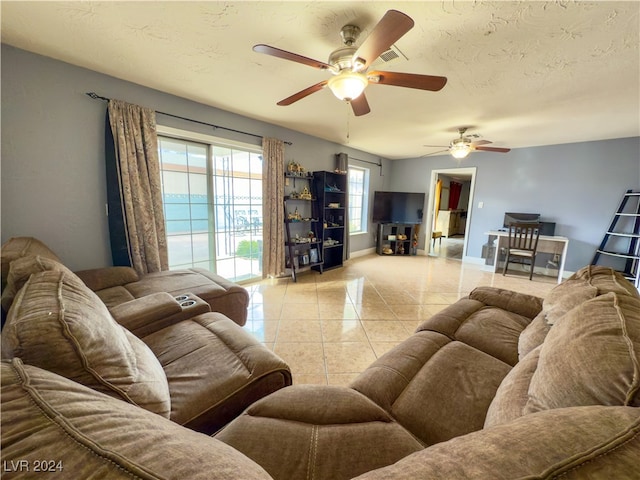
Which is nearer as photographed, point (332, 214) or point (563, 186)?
point (563, 186)

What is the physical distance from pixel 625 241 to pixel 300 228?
5.24 meters

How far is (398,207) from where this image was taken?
577 cm

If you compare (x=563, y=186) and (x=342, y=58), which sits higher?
(x=342, y=58)

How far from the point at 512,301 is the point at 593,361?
1.32 meters

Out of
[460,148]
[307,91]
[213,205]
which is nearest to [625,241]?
[460,148]

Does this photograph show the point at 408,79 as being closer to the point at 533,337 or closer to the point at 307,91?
the point at 307,91

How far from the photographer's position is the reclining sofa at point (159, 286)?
6.25 feet

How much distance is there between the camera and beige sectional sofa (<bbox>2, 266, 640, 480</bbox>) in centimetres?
40

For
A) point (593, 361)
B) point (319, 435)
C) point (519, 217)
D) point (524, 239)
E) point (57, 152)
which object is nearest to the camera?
point (593, 361)

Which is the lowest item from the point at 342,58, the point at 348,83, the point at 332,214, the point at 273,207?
the point at 332,214

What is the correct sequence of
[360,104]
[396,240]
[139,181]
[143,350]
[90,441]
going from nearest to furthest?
[90,441] → [143,350] → [360,104] → [139,181] → [396,240]

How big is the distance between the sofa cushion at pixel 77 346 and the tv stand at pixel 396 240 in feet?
17.9

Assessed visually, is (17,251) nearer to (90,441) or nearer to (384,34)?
(90,441)

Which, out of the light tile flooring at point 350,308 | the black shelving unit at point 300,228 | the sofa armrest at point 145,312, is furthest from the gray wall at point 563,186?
the sofa armrest at point 145,312
